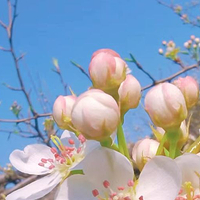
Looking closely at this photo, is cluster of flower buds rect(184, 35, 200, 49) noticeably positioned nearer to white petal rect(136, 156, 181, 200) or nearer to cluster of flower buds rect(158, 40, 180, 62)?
cluster of flower buds rect(158, 40, 180, 62)

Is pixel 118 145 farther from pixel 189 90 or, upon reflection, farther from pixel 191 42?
pixel 191 42

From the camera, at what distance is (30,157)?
0.87 m

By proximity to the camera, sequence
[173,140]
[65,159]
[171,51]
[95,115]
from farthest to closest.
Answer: [171,51], [65,159], [173,140], [95,115]

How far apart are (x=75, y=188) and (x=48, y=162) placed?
221 mm

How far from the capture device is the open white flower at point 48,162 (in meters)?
0.70

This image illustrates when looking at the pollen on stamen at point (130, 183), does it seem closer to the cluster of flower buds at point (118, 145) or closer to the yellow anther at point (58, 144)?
the cluster of flower buds at point (118, 145)

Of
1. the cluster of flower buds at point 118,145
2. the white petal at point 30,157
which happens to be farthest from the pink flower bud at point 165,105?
the white petal at point 30,157

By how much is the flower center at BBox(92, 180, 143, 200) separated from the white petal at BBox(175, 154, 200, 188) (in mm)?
75

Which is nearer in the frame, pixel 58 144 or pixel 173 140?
pixel 173 140

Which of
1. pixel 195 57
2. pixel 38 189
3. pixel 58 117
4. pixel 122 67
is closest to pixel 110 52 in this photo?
pixel 122 67

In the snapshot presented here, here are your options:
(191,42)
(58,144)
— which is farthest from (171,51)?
(58,144)

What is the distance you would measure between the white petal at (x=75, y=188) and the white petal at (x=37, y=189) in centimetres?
5

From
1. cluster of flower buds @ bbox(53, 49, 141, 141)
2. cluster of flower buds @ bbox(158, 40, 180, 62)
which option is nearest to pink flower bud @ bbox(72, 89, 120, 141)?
cluster of flower buds @ bbox(53, 49, 141, 141)

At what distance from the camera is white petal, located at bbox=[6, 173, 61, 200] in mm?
680
